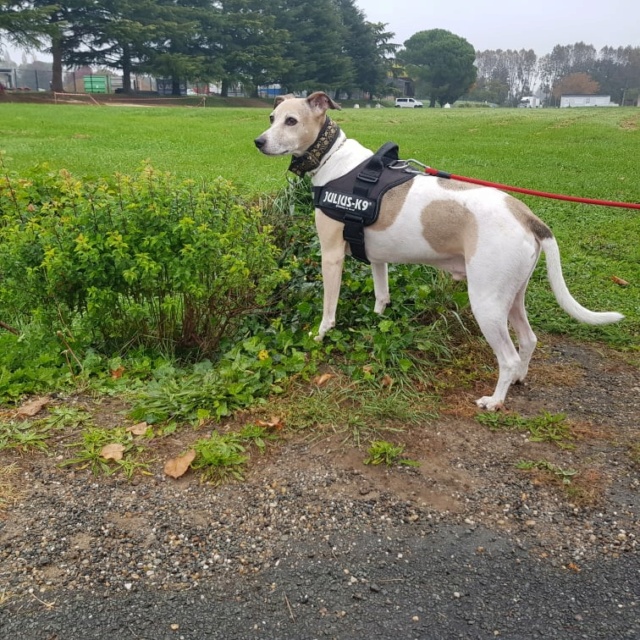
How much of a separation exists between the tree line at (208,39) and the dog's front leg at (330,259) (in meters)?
49.7

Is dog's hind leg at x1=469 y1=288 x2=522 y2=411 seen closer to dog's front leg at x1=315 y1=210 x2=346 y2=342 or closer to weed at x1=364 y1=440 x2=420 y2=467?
weed at x1=364 y1=440 x2=420 y2=467

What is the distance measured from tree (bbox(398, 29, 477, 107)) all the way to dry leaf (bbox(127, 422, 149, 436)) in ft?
314

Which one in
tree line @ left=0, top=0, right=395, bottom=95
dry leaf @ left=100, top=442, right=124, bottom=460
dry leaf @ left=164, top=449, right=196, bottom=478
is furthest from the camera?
tree line @ left=0, top=0, right=395, bottom=95

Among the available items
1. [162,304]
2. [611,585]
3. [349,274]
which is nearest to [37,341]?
[162,304]

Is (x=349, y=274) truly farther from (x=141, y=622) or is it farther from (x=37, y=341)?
(x=141, y=622)

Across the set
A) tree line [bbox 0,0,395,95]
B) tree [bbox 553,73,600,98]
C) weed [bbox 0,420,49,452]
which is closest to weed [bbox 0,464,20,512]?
weed [bbox 0,420,49,452]

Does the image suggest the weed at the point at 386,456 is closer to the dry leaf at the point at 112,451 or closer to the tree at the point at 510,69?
the dry leaf at the point at 112,451

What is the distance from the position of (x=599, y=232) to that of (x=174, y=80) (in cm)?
5556

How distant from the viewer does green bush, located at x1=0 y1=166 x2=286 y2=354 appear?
4.15 metres

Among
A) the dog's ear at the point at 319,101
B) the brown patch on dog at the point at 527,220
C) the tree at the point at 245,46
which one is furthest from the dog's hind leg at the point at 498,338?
the tree at the point at 245,46

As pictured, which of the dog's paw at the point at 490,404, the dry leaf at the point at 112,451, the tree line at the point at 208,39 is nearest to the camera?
the dry leaf at the point at 112,451

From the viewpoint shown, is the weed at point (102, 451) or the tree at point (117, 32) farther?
the tree at point (117, 32)

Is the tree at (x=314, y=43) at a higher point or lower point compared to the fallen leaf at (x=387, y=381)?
higher

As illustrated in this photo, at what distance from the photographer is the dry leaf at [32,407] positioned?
3.74m
